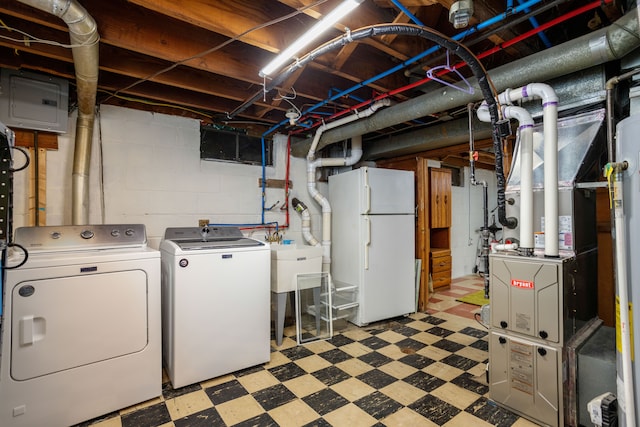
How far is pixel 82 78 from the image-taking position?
2.17 metres

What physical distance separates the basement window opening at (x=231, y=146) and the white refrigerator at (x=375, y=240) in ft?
3.43

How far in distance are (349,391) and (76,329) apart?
1895 millimetres

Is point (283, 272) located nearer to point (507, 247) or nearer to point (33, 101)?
point (507, 247)

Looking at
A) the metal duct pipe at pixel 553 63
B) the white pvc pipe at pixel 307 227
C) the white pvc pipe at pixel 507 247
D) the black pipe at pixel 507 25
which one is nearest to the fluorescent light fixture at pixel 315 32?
the black pipe at pixel 507 25

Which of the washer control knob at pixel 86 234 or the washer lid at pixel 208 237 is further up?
the washer control knob at pixel 86 234

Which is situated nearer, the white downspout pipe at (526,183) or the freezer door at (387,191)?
the white downspout pipe at (526,183)

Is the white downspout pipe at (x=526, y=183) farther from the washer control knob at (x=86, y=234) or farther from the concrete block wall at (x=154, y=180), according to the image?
the washer control knob at (x=86, y=234)

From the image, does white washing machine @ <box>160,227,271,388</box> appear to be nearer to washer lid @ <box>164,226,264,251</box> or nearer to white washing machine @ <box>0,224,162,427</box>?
washer lid @ <box>164,226,264,251</box>

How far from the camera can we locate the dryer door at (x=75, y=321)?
5.94 feet

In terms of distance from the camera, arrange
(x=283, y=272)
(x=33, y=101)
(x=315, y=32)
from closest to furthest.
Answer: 1. (x=315, y=32)
2. (x=33, y=101)
3. (x=283, y=272)

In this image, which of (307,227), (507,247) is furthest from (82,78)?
(507,247)

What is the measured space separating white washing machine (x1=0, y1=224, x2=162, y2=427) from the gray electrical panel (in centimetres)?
99

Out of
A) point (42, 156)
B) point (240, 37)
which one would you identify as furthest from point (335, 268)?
point (42, 156)

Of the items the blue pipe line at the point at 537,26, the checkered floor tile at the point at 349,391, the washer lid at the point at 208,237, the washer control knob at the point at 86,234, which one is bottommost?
the checkered floor tile at the point at 349,391
